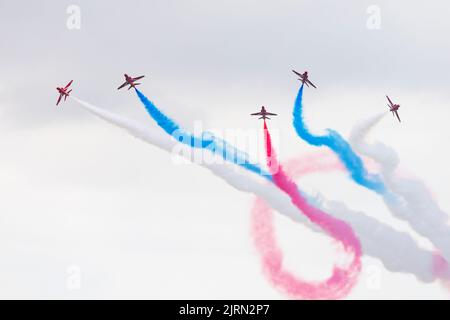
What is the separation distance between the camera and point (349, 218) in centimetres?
6825

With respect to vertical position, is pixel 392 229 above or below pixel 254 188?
below

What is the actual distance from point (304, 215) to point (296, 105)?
11.2 m

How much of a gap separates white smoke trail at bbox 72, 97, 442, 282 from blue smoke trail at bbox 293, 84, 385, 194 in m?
3.36

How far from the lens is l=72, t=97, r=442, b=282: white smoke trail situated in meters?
62.5

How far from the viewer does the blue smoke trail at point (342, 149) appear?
213ft

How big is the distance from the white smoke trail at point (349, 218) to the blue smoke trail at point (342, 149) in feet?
11.0

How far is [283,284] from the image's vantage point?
6800cm

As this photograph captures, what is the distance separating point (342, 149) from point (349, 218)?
23.7ft

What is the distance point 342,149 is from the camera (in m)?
67.3
